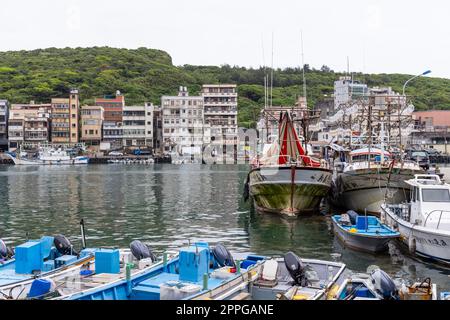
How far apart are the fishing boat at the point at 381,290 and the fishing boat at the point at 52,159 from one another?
380 ft

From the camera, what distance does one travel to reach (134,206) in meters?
42.5

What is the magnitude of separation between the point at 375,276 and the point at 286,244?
12.5 metres

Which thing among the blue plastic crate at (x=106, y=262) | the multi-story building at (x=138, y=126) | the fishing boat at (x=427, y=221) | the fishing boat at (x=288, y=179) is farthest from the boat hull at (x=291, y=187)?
the multi-story building at (x=138, y=126)

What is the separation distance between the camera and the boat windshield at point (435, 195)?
2197 cm

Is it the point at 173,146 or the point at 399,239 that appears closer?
the point at 399,239

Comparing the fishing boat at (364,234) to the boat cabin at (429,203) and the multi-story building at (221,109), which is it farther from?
the multi-story building at (221,109)

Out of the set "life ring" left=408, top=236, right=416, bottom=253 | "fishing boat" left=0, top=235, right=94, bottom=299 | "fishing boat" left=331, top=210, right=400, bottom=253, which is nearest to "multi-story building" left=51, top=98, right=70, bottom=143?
"fishing boat" left=331, top=210, right=400, bottom=253

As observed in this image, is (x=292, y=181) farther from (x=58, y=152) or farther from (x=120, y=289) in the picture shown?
(x=58, y=152)

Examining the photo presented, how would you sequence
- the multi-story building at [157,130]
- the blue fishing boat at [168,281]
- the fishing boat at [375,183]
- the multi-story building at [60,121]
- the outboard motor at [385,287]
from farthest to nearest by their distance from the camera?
the multi-story building at [157,130], the multi-story building at [60,121], the fishing boat at [375,183], the outboard motor at [385,287], the blue fishing boat at [168,281]

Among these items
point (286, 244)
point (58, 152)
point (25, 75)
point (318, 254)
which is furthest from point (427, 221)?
point (25, 75)

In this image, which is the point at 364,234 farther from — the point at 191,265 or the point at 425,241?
the point at 191,265

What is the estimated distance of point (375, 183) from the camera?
32250 mm

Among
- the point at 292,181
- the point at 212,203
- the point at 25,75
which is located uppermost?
the point at 25,75
